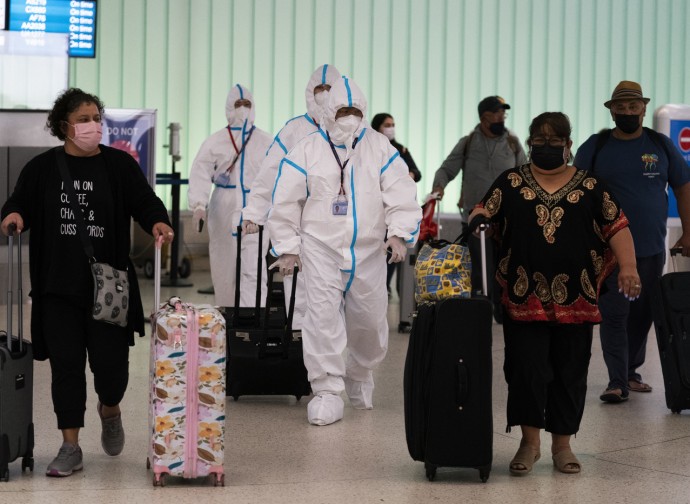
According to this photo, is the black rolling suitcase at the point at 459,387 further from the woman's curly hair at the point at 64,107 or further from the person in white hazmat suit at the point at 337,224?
the woman's curly hair at the point at 64,107

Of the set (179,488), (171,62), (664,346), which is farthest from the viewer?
(171,62)

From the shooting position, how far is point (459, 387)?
4316 millimetres

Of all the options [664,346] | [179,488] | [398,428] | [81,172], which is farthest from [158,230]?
[664,346]

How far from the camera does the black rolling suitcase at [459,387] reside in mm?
4316

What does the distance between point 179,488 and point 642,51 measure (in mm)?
10096

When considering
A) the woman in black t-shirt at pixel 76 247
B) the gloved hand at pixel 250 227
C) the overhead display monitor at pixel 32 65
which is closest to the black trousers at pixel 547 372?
the woman in black t-shirt at pixel 76 247

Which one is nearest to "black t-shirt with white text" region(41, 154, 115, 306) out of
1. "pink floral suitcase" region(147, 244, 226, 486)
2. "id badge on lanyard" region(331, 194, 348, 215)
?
"pink floral suitcase" region(147, 244, 226, 486)

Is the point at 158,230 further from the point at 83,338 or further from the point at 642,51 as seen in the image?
the point at 642,51

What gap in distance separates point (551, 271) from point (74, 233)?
1639mm

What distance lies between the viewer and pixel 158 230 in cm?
437

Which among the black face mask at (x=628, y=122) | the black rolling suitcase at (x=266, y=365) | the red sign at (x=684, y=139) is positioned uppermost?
the red sign at (x=684, y=139)

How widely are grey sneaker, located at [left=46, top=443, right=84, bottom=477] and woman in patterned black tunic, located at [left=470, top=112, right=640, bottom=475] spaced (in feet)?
4.97

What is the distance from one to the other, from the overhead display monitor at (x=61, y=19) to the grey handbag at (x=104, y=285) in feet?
19.5

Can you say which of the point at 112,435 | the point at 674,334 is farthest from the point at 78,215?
the point at 674,334
